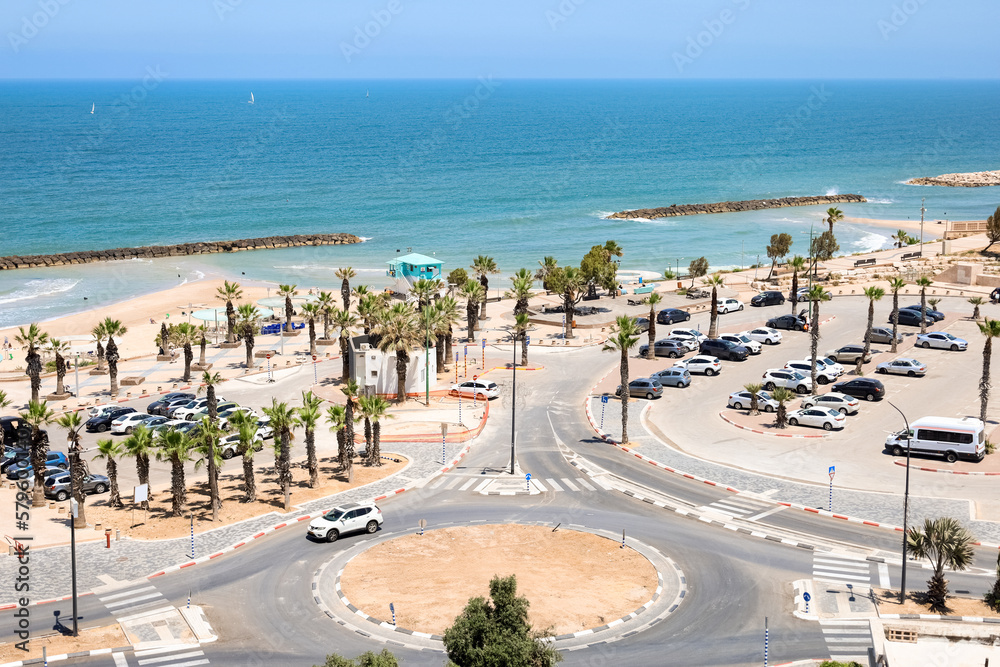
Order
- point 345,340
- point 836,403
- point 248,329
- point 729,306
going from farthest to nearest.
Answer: point 729,306, point 248,329, point 345,340, point 836,403

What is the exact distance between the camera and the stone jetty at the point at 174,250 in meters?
135

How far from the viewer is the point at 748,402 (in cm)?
6512

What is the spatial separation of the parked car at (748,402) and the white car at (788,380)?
110 inches

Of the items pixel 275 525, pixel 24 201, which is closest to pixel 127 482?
pixel 275 525

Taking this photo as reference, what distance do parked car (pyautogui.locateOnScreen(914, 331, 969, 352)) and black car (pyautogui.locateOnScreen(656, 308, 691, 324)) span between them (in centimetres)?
1950

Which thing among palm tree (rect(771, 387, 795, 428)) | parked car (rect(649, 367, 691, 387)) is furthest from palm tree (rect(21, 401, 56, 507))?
palm tree (rect(771, 387, 795, 428))

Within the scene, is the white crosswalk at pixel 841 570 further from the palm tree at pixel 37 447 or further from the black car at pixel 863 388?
the palm tree at pixel 37 447

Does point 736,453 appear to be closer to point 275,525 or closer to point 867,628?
point 867,628

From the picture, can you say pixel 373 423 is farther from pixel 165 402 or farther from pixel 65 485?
pixel 165 402

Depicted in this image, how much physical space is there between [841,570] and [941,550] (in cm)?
472

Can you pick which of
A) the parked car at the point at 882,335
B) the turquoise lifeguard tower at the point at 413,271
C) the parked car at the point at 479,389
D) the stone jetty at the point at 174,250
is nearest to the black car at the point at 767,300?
the parked car at the point at 882,335

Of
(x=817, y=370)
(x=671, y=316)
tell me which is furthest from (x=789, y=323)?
(x=817, y=370)

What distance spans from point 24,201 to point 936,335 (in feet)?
530

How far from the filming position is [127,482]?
2160 inches
